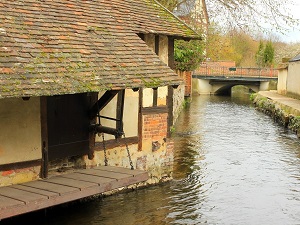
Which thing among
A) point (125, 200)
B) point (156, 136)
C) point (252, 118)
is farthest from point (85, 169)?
point (252, 118)

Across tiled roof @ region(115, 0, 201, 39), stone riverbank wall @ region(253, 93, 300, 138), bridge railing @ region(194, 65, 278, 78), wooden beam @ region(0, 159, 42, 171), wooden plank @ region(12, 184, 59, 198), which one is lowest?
stone riverbank wall @ region(253, 93, 300, 138)

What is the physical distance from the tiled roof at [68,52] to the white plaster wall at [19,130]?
906mm

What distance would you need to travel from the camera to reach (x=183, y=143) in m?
15.3

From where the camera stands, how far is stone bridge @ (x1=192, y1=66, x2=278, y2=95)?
121 ft

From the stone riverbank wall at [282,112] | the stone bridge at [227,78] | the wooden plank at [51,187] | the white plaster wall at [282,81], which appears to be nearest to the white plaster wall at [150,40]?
the wooden plank at [51,187]

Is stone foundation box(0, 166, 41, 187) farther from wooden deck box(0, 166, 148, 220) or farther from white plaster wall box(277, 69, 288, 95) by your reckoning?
white plaster wall box(277, 69, 288, 95)

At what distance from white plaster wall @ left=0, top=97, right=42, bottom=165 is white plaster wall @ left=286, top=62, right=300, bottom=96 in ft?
65.4

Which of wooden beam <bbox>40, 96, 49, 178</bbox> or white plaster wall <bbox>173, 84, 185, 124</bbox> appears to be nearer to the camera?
wooden beam <bbox>40, 96, 49, 178</bbox>

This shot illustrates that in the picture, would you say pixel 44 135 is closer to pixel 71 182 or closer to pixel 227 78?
pixel 71 182

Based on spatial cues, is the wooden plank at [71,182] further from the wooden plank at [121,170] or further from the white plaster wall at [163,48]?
the white plaster wall at [163,48]

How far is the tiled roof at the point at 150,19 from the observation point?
30.8 feet

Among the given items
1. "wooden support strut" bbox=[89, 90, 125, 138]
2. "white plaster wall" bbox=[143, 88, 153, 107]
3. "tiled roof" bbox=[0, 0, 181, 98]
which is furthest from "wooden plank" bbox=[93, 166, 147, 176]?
"white plaster wall" bbox=[143, 88, 153, 107]

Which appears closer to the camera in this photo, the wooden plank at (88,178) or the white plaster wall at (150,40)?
the wooden plank at (88,178)

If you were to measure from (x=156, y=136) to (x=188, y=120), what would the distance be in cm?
1194
